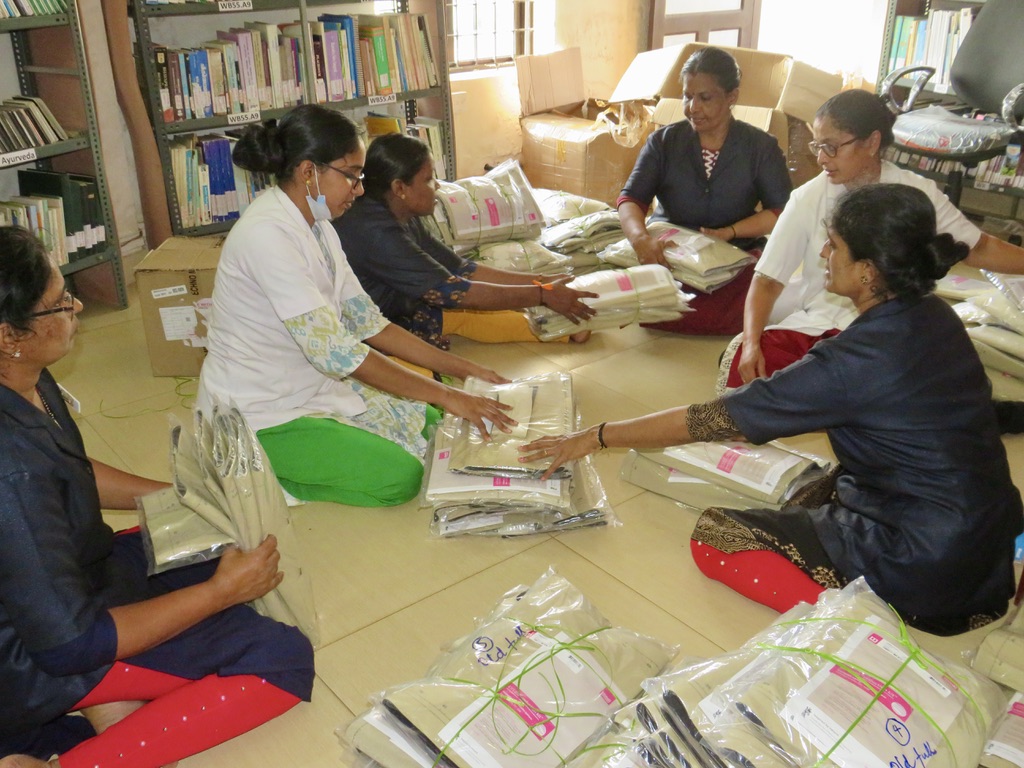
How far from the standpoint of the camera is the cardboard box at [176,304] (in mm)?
3223

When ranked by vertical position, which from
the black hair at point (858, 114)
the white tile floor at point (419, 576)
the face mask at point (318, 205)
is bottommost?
the white tile floor at point (419, 576)

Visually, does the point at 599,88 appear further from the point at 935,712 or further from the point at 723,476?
the point at 935,712

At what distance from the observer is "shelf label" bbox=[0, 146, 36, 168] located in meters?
3.29

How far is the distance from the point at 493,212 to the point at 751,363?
1546 mm

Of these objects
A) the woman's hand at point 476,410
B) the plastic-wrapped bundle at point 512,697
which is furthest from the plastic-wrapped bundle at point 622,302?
the plastic-wrapped bundle at point 512,697

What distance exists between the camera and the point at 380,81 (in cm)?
453

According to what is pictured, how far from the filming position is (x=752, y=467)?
2404 mm

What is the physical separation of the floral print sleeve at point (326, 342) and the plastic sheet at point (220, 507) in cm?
40

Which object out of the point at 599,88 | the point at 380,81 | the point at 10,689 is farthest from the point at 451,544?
the point at 599,88

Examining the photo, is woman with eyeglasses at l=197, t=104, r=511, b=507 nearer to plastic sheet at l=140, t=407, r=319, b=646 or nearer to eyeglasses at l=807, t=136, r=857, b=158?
plastic sheet at l=140, t=407, r=319, b=646

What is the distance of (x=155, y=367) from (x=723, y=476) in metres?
2.11

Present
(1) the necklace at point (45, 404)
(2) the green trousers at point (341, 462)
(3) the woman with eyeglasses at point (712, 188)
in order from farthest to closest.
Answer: (3) the woman with eyeglasses at point (712, 188), (2) the green trousers at point (341, 462), (1) the necklace at point (45, 404)

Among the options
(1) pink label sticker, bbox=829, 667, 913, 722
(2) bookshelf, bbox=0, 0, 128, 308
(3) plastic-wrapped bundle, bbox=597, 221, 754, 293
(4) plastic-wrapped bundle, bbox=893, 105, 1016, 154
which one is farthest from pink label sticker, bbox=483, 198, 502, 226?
(1) pink label sticker, bbox=829, 667, 913, 722

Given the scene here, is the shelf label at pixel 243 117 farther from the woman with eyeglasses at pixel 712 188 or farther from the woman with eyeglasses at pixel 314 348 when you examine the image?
the woman with eyeglasses at pixel 314 348
